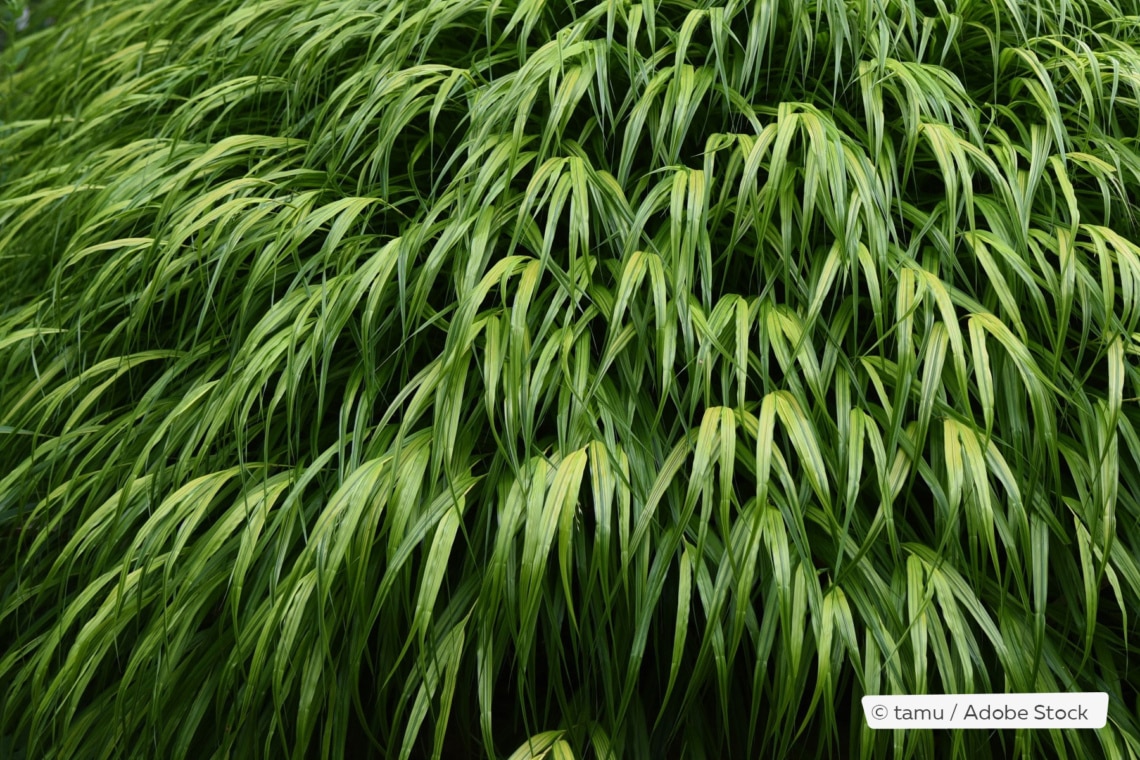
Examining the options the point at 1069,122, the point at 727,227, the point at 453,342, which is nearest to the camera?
the point at 453,342

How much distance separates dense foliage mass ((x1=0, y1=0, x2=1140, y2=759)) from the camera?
1.41 metres

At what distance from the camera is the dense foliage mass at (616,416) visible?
1.41 meters

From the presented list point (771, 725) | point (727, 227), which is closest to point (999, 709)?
point (771, 725)

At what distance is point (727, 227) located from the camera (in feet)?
5.83

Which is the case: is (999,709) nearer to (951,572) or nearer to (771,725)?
(951,572)

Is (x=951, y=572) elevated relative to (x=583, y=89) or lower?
lower

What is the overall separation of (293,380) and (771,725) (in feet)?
2.76

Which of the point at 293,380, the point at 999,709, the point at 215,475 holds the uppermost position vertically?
the point at 293,380
